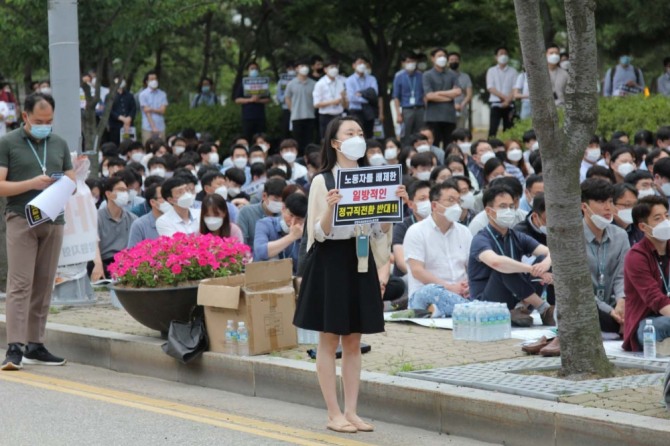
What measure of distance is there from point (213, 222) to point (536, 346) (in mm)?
3850

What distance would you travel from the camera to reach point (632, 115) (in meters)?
19.8

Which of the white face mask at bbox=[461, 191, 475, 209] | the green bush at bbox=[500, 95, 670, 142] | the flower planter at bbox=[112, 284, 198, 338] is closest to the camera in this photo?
the flower planter at bbox=[112, 284, 198, 338]

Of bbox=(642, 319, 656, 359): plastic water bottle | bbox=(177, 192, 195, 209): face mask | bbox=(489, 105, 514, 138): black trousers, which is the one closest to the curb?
bbox=(642, 319, 656, 359): plastic water bottle

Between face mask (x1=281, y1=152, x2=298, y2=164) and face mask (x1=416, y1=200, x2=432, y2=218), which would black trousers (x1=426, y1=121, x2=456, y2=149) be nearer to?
face mask (x1=281, y1=152, x2=298, y2=164)

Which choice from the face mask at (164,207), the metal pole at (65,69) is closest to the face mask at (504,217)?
the face mask at (164,207)

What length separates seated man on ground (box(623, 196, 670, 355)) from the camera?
31.5 ft

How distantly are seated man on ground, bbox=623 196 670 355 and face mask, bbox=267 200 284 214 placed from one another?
4.72m

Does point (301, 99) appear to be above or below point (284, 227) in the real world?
above

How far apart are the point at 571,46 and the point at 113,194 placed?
24.1 ft

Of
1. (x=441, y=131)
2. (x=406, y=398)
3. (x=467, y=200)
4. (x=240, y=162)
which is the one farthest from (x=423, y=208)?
(x=441, y=131)

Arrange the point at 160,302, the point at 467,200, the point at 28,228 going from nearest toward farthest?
the point at 160,302
the point at 28,228
the point at 467,200

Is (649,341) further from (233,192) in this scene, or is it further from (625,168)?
(233,192)

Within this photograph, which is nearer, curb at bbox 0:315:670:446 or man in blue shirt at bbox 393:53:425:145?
curb at bbox 0:315:670:446

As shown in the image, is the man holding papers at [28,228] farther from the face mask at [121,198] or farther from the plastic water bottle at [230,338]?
the face mask at [121,198]
